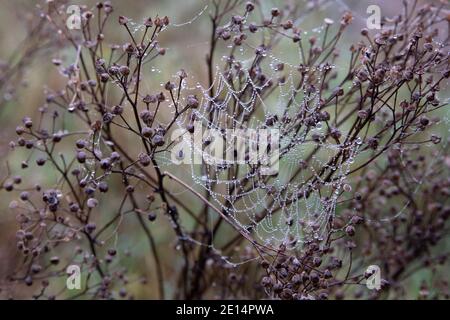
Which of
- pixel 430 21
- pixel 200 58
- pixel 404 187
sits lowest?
pixel 404 187

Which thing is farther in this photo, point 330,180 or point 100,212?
point 100,212

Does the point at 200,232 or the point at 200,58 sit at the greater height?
the point at 200,58

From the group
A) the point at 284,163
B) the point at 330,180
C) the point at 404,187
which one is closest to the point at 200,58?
the point at 284,163
